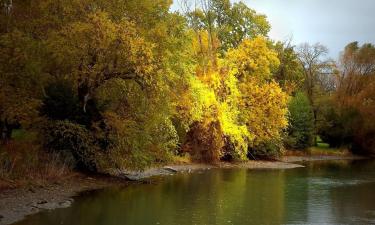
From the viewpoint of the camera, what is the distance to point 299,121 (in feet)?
201

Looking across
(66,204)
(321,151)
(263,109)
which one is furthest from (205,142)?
(321,151)

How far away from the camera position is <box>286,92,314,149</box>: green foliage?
6088 centimetres

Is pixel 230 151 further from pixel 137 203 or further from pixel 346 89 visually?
pixel 346 89

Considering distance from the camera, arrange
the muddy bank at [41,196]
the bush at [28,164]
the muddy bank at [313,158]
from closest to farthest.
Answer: the muddy bank at [41,196] < the bush at [28,164] < the muddy bank at [313,158]

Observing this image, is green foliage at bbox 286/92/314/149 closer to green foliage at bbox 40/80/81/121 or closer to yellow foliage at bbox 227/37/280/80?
yellow foliage at bbox 227/37/280/80

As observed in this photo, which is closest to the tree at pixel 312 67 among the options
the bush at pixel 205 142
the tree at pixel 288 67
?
the tree at pixel 288 67

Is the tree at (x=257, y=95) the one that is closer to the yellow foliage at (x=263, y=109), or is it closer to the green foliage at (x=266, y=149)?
the yellow foliage at (x=263, y=109)

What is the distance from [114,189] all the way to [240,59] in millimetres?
26047

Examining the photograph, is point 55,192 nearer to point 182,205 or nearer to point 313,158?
point 182,205

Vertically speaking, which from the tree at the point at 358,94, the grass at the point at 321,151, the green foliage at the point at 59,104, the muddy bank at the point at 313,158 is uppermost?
the tree at the point at 358,94

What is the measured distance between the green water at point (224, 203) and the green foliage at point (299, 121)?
23.6 meters

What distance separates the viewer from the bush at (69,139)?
92.5 ft

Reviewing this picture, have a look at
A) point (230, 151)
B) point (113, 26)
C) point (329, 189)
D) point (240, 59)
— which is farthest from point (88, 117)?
point (240, 59)

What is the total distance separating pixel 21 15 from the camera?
28.5 metres
